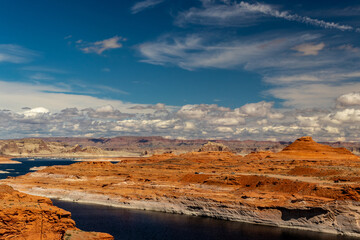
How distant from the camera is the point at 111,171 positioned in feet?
372

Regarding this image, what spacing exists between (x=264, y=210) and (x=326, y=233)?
1120 cm

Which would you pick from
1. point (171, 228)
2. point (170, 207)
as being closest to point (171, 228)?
point (171, 228)

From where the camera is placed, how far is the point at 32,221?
29.9m

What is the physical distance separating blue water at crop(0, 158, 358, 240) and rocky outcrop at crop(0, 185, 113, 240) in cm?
1714

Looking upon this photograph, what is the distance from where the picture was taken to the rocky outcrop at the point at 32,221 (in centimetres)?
2877

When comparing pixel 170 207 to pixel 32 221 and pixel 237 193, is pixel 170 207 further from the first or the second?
pixel 32 221

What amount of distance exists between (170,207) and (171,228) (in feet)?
49.0

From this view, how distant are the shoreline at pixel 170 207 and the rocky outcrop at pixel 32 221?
35.8 metres

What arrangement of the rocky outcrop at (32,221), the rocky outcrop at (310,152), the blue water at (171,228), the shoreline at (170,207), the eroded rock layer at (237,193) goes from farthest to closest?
the rocky outcrop at (310,152), the shoreline at (170,207), the eroded rock layer at (237,193), the blue water at (171,228), the rocky outcrop at (32,221)

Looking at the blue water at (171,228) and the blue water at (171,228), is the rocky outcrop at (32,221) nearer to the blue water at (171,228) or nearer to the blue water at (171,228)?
the blue water at (171,228)

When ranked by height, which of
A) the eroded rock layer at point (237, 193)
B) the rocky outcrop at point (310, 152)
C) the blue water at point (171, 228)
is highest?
the rocky outcrop at point (310, 152)

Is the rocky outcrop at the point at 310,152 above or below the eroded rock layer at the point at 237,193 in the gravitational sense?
above

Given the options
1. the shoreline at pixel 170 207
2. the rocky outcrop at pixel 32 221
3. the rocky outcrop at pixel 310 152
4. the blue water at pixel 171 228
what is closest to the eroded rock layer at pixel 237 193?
the shoreline at pixel 170 207

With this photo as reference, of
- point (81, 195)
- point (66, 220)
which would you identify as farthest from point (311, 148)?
point (66, 220)
